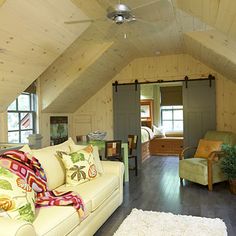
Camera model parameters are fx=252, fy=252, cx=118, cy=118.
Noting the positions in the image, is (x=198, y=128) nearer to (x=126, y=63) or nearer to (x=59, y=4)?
(x=126, y=63)

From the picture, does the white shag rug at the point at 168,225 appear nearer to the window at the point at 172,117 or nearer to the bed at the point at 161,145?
the bed at the point at 161,145

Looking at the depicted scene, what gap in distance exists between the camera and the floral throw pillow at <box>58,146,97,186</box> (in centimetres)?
298

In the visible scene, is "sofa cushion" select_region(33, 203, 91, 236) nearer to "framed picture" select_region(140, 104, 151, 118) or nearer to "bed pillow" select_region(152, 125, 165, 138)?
"bed pillow" select_region(152, 125, 165, 138)

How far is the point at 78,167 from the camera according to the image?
3023 mm

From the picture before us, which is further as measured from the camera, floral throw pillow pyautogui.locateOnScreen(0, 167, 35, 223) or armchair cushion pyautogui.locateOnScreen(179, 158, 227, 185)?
armchair cushion pyautogui.locateOnScreen(179, 158, 227, 185)

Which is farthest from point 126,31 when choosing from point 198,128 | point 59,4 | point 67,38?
point 198,128

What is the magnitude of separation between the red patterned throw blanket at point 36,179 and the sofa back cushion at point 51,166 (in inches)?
7.5

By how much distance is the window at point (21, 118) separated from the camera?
4.87 metres

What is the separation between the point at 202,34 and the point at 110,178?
2.70 m

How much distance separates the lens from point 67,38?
3801 mm

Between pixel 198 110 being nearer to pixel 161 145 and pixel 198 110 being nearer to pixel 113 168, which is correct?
pixel 161 145

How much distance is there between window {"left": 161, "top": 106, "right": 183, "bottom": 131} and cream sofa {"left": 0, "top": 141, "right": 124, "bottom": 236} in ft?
19.4

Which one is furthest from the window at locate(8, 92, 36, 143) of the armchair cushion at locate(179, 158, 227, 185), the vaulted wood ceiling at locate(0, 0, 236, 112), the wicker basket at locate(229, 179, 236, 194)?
the wicker basket at locate(229, 179, 236, 194)

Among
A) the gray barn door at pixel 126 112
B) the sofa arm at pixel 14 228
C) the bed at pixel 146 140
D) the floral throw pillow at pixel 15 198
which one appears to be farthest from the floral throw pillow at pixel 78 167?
the bed at pixel 146 140
